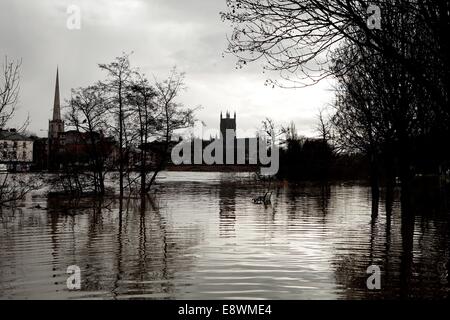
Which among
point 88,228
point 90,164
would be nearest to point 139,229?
point 88,228

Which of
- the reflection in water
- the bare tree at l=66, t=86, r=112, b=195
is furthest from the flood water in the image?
the bare tree at l=66, t=86, r=112, b=195

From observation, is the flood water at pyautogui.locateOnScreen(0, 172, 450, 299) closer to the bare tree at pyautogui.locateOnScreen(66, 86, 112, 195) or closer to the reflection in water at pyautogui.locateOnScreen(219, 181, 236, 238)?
the reflection in water at pyautogui.locateOnScreen(219, 181, 236, 238)

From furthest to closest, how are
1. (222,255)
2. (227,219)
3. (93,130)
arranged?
1. (93,130)
2. (227,219)
3. (222,255)

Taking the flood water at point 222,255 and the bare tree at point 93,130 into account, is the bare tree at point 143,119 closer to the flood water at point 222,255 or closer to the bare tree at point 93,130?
the bare tree at point 93,130

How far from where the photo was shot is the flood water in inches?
331

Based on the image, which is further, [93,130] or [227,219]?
[93,130]

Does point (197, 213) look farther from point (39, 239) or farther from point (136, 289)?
point (136, 289)

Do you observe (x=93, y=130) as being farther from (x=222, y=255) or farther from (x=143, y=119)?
(x=222, y=255)

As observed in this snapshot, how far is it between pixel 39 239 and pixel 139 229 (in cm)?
320

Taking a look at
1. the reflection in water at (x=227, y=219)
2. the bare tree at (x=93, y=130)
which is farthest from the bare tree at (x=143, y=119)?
the reflection in water at (x=227, y=219)

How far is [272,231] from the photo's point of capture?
51.6 feet

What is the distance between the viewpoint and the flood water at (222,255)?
331 inches

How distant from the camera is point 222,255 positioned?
11.6 metres

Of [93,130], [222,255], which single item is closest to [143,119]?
[93,130]
